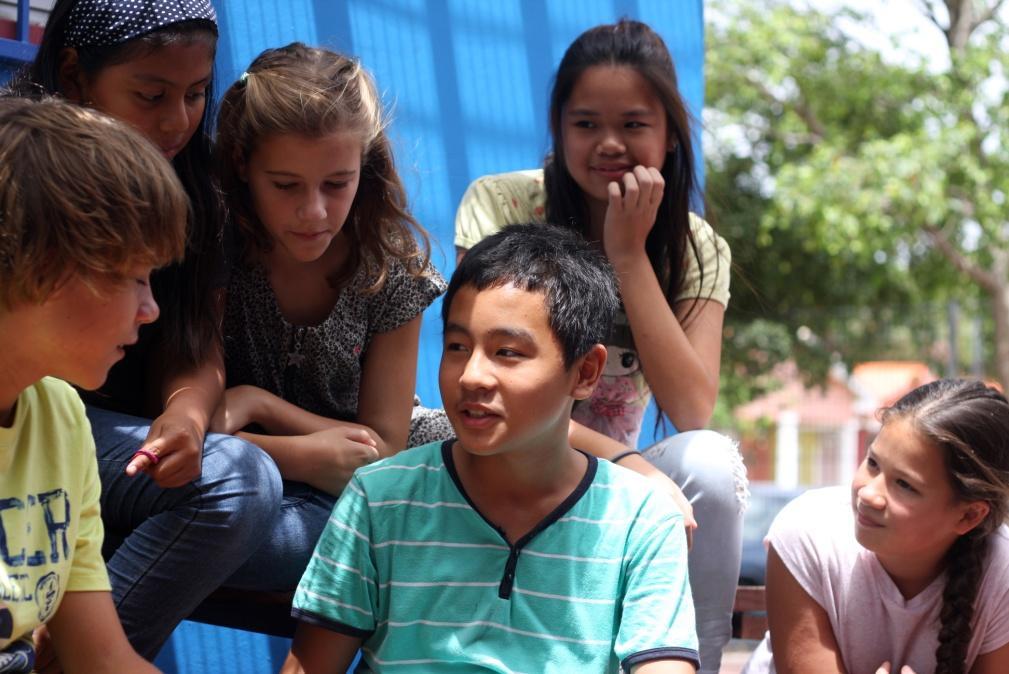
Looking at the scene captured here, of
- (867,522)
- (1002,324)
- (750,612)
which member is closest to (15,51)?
(867,522)

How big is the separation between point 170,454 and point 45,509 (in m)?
0.30

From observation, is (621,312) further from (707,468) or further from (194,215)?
(194,215)

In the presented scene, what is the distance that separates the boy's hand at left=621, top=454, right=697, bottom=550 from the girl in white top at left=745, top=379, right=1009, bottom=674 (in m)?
0.26

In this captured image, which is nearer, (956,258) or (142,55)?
(142,55)

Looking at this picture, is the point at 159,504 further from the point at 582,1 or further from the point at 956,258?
the point at 956,258

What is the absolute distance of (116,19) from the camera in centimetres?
227

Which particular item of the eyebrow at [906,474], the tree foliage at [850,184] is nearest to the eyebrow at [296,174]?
the eyebrow at [906,474]

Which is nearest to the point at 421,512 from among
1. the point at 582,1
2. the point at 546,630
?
the point at 546,630

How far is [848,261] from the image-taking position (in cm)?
1437

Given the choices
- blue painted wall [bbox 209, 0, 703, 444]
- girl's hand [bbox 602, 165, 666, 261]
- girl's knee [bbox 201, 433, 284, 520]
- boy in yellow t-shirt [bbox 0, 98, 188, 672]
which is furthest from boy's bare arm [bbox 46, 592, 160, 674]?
blue painted wall [bbox 209, 0, 703, 444]

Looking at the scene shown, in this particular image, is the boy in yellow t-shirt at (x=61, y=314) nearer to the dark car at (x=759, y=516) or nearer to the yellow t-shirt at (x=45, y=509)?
the yellow t-shirt at (x=45, y=509)

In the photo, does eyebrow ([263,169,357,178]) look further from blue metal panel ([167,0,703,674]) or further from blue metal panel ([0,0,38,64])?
blue metal panel ([167,0,703,674])

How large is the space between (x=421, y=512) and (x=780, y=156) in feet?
41.3

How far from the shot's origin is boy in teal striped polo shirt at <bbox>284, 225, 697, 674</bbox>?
203 centimetres
